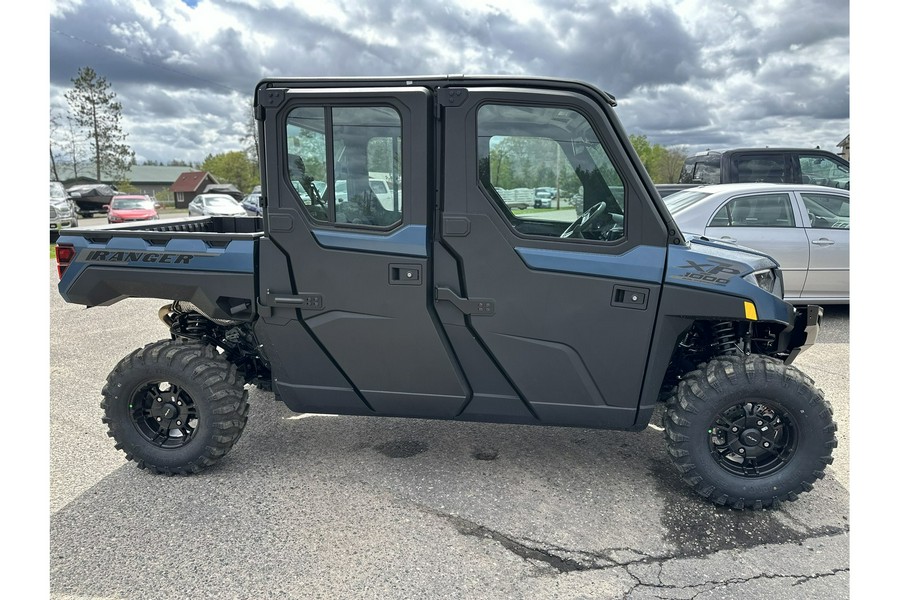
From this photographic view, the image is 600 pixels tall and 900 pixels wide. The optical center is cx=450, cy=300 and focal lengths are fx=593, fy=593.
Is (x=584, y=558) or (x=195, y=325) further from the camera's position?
(x=195, y=325)

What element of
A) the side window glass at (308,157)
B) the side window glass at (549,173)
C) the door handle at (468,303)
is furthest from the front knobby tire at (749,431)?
the side window glass at (308,157)

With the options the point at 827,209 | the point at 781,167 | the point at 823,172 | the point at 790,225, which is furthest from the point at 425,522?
the point at 823,172

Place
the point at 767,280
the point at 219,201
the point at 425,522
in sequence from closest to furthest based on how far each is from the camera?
the point at 425,522
the point at 767,280
the point at 219,201

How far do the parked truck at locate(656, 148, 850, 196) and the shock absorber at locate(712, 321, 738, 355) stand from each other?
19.6 feet

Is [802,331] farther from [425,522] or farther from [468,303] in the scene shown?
[425,522]

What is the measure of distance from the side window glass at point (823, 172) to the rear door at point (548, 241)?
25.4ft

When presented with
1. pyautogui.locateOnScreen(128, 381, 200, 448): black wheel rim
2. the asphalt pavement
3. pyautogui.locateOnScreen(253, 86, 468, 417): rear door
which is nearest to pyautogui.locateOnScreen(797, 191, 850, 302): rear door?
the asphalt pavement

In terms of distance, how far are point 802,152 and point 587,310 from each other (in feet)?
26.3

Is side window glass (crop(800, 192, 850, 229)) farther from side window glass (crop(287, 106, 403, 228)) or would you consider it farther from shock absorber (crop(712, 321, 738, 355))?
side window glass (crop(287, 106, 403, 228))

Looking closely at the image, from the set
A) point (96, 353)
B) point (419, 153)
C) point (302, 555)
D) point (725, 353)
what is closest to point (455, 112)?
point (419, 153)

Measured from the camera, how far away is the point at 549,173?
3178 millimetres

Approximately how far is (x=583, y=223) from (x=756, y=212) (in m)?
4.74

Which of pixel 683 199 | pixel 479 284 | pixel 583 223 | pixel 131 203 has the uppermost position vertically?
pixel 131 203

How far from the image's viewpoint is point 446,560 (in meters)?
2.85
